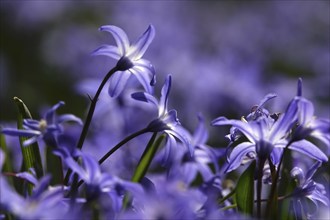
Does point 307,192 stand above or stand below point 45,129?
below

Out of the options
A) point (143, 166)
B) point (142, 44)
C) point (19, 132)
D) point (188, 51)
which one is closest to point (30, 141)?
point (19, 132)

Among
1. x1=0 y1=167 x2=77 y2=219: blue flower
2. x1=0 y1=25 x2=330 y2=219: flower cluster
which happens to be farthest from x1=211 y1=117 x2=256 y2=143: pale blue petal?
x1=0 y1=167 x2=77 y2=219: blue flower

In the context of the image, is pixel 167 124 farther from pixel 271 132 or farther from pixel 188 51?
pixel 188 51

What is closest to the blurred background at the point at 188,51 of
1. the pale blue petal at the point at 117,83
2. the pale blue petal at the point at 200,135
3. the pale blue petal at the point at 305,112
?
the pale blue petal at the point at 200,135

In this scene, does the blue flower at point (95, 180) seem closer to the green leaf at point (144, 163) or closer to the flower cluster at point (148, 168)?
the flower cluster at point (148, 168)

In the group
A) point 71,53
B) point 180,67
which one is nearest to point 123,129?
point 180,67
